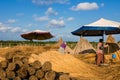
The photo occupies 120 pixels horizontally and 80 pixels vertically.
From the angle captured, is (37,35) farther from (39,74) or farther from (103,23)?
(39,74)

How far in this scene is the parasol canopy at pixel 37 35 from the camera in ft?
103

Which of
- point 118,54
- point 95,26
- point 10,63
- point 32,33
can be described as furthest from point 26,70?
point 32,33

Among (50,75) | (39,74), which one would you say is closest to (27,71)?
(39,74)

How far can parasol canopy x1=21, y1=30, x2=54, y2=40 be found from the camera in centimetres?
3146

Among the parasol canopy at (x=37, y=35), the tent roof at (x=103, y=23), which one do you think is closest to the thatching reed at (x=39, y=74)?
the tent roof at (x=103, y=23)

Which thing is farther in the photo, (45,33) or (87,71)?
(45,33)

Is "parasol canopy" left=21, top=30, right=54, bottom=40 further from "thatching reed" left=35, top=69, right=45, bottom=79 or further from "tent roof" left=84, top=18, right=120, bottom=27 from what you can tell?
"thatching reed" left=35, top=69, right=45, bottom=79

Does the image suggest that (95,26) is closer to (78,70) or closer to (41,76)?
(78,70)

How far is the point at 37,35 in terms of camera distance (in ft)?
106

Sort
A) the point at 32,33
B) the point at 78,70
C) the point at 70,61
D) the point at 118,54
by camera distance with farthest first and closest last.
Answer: the point at 32,33
the point at 118,54
the point at 70,61
the point at 78,70

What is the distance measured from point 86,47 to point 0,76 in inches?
580

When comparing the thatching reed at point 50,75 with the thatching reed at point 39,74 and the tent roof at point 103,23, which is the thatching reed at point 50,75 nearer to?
the thatching reed at point 39,74

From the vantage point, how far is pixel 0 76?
9883mm

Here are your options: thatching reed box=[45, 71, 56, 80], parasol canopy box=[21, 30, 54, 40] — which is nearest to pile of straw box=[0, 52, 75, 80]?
thatching reed box=[45, 71, 56, 80]
